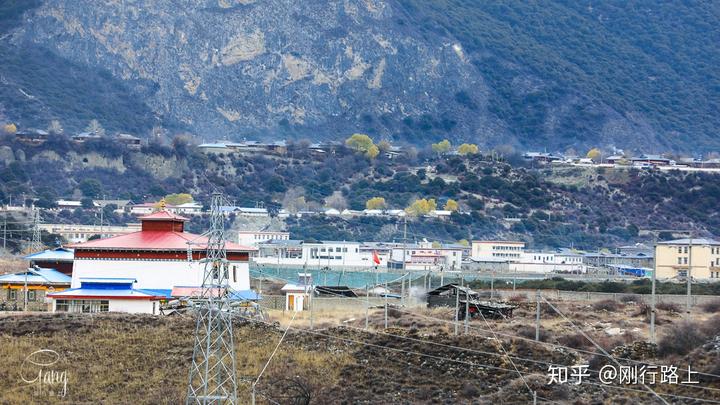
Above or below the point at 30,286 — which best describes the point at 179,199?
above

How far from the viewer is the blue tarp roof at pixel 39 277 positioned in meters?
69.0

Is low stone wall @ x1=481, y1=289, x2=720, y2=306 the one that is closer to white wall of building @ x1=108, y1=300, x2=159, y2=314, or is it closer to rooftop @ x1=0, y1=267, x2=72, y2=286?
white wall of building @ x1=108, y1=300, x2=159, y2=314

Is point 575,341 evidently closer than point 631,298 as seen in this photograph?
Yes

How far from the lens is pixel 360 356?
186ft

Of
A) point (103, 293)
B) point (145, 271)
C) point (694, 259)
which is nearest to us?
point (103, 293)

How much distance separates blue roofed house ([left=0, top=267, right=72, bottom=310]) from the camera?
6825 cm

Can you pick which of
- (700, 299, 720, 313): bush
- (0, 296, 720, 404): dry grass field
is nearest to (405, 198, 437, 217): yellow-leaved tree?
(700, 299, 720, 313): bush

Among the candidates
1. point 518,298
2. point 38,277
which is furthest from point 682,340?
point 38,277

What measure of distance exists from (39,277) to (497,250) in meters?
77.6

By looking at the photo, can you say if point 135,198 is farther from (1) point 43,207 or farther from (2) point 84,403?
(2) point 84,403

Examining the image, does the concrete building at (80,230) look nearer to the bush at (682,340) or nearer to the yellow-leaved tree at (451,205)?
the yellow-leaved tree at (451,205)

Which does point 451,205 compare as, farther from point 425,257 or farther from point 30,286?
point 30,286

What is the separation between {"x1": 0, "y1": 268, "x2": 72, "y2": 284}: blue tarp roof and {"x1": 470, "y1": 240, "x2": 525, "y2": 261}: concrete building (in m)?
71.2

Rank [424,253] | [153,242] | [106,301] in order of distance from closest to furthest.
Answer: [106,301]
[153,242]
[424,253]
